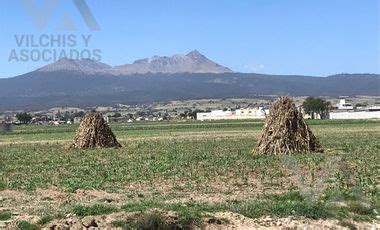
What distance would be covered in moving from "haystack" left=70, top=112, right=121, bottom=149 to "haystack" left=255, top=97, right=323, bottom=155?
14556mm

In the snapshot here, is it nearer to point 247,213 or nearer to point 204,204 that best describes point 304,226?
point 247,213

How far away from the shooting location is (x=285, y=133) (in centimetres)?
3441

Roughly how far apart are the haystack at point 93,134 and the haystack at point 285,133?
14556 mm

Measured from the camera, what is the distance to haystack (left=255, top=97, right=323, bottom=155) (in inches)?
1337

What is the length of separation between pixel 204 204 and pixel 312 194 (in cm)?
363

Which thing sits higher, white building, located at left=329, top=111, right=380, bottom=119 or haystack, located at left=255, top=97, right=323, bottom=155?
haystack, located at left=255, top=97, right=323, bottom=155

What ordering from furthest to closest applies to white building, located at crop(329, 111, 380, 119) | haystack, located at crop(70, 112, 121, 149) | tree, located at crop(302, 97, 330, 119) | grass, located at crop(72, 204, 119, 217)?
tree, located at crop(302, 97, 330, 119) → white building, located at crop(329, 111, 380, 119) → haystack, located at crop(70, 112, 121, 149) → grass, located at crop(72, 204, 119, 217)

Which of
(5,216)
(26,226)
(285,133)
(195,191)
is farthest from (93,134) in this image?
(26,226)

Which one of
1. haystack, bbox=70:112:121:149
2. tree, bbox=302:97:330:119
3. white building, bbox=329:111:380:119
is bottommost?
white building, bbox=329:111:380:119

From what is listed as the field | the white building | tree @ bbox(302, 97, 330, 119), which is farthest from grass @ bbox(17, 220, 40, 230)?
tree @ bbox(302, 97, 330, 119)

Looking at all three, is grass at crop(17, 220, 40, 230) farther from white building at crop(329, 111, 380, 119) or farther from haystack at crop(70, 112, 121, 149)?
white building at crop(329, 111, 380, 119)

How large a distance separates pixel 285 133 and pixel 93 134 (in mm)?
16449

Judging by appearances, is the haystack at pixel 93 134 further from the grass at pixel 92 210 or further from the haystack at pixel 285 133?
the grass at pixel 92 210

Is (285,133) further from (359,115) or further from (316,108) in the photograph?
(316,108)
